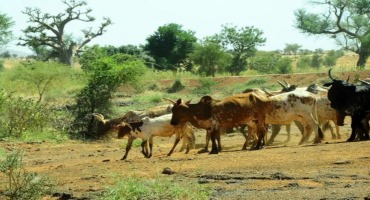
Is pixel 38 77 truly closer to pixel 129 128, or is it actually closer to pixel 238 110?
pixel 129 128

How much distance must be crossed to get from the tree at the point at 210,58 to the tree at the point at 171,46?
529cm

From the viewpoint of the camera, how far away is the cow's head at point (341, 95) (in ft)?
51.8

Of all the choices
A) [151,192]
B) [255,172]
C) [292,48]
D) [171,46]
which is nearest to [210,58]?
[171,46]

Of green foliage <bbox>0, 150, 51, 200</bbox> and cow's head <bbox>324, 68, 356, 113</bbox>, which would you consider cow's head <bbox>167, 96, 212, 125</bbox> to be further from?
green foliage <bbox>0, 150, 51, 200</bbox>

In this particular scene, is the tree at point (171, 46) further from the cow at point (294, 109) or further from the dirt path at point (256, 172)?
the dirt path at point (256, 172)

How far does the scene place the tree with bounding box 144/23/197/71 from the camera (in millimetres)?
58156

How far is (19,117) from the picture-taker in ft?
71.9

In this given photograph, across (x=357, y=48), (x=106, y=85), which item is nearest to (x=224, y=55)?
(x=357, y=48)

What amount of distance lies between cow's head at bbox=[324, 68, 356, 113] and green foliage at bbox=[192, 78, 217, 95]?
64.3 ft

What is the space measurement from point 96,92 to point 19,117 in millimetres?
3312

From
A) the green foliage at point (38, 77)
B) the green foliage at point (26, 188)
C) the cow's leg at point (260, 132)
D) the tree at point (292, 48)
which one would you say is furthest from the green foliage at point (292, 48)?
the green foliage at point (26, 188)

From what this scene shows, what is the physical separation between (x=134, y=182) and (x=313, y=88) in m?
10.2

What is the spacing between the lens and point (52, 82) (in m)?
31.8

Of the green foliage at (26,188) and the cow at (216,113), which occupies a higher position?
the cow at (216,113)
